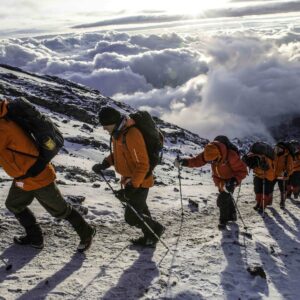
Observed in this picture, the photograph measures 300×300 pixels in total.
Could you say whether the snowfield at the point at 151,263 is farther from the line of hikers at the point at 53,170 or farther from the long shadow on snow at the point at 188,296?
the line of hikers at the point at 53,170

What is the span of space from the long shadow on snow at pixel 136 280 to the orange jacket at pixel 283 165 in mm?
7771

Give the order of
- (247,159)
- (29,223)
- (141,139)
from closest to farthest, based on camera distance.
Answer: (141,139) → (29,223) → (247,159)

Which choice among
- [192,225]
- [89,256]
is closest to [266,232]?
[192,225]

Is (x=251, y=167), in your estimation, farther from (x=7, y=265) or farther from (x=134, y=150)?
(x=7, y=265)

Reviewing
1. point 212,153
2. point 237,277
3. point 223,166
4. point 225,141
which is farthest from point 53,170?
point 223,166

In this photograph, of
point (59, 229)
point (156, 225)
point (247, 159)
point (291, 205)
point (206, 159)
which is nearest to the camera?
point (156, 225)

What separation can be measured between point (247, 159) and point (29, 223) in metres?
7.18

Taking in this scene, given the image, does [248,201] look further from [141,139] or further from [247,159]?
[141,139]

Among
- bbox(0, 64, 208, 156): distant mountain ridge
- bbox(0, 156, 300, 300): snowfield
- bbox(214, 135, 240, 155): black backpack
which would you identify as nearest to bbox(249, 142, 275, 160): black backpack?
bbox(214, 135, 240, 155): black backpack

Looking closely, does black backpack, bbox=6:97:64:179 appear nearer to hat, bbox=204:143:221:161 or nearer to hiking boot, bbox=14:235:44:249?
hiking boot, bbox=14:235:44:249

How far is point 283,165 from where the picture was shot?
13836 millimetres

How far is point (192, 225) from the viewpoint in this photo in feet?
35.3

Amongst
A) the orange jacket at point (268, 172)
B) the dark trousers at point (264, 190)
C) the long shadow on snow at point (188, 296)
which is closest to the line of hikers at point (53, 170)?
the long shadow on snow at point (188, 296)

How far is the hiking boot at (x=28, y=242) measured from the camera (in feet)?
24.8
